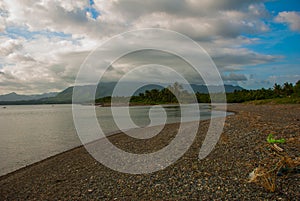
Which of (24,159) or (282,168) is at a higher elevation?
(282,168)

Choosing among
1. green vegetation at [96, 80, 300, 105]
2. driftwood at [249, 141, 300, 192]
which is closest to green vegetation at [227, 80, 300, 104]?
green vegetation at [96, 80, 300, 105]

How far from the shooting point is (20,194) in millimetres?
10242

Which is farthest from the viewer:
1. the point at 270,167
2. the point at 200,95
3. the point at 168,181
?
the point at 200,95

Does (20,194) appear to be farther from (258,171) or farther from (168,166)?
(258,171)

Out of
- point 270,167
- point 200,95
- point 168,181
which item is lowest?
point 168,181

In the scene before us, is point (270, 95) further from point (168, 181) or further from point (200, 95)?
point (168, 181)

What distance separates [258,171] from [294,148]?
487cm

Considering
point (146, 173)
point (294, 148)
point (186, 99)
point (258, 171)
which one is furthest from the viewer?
point (186, 99)

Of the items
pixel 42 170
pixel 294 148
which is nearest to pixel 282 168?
pixel 294 148

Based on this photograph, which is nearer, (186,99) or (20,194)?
(20,194)

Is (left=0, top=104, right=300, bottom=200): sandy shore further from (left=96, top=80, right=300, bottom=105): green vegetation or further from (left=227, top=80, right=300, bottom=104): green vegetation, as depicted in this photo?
(left=96, top=80, right=300, bottom=105): green vegetation

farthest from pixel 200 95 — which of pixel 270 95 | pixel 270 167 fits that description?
pixel 270 167

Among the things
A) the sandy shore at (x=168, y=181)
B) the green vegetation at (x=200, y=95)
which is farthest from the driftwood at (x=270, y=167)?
Answer: the green vegetation at (x=200, y=95)

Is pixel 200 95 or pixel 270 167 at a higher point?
pixel 200 95
